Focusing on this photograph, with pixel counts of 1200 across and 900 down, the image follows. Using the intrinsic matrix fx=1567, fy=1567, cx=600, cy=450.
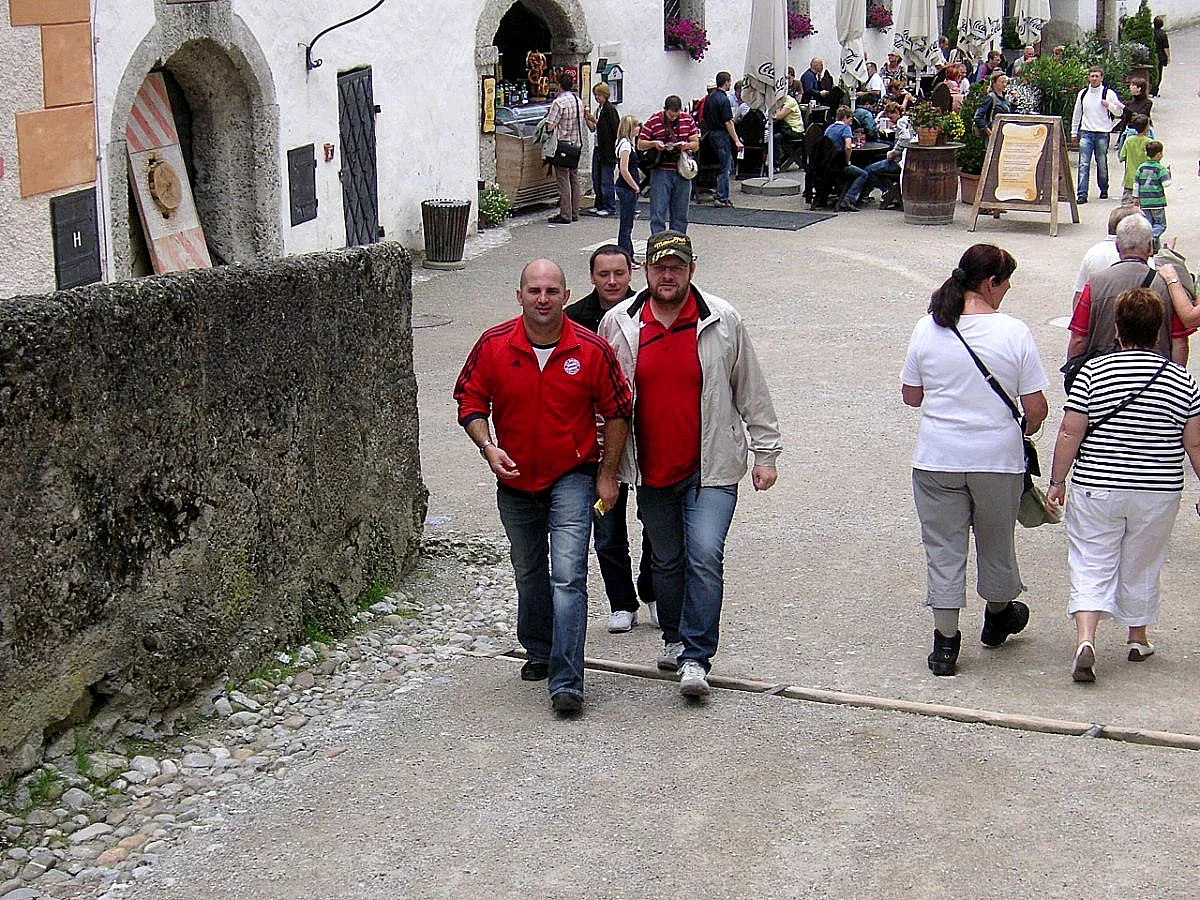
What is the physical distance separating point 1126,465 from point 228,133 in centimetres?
911

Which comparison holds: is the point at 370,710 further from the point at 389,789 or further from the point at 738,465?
the point at 738,465

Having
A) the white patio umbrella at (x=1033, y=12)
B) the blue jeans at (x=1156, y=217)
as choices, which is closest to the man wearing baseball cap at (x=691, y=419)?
the blue jeans at (x=1156, y=217)

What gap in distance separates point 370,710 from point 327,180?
9.52 meters

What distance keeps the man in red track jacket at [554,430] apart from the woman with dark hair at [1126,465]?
1.72 metres

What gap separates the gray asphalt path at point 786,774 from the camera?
13.5ft

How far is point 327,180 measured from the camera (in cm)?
1417

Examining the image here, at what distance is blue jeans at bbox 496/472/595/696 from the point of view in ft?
17.2

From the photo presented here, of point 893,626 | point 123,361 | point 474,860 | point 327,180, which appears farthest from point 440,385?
point 474,860

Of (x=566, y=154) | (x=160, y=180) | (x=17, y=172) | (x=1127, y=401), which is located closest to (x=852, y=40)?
(x=566, y=154)

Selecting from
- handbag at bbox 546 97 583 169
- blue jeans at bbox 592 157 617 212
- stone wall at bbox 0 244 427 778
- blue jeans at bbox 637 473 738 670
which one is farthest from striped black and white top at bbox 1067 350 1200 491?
blue jeans at bbox 592 157 617 212

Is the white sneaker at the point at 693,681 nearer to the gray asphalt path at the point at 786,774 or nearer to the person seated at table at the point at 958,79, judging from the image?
the gray asphalt path at the point at 786,774

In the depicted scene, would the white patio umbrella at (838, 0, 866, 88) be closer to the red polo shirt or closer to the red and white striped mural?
the red and white striped mural

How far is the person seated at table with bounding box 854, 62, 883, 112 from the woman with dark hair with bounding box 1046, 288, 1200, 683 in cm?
1865

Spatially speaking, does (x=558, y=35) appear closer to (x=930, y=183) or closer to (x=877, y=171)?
(x=877, y=171)
